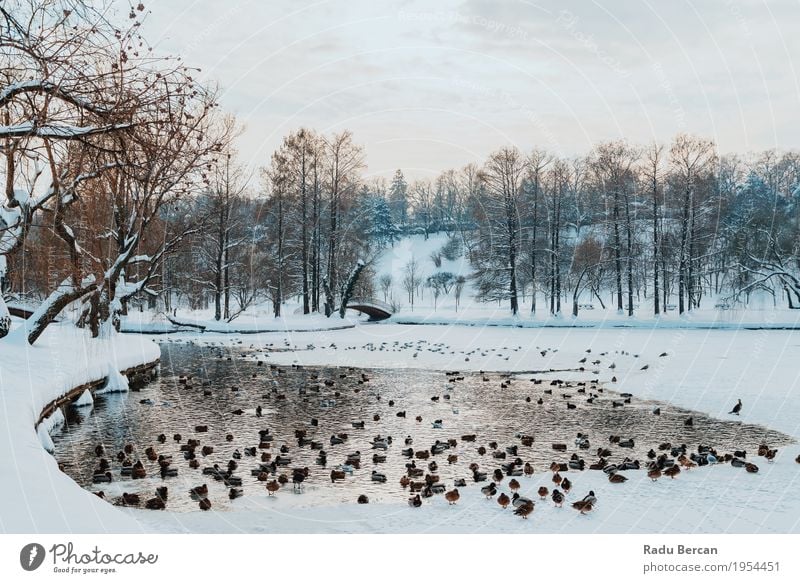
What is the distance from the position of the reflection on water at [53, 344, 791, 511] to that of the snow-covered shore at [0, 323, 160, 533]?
111cm

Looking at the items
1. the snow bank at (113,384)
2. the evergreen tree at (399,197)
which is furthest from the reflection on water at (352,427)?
the evergreen tree at (399,197)

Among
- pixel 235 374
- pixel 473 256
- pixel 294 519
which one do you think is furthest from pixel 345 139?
pixel 294 519

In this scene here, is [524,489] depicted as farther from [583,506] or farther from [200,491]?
[200,491]

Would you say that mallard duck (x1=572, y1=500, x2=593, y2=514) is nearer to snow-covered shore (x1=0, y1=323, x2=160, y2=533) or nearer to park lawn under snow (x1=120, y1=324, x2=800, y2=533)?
park lawn under snow (x1=120, y1=324, x2=800, y2=533)

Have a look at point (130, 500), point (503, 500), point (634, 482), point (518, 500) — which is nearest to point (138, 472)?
point (130, 500)

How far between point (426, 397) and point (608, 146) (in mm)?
43391

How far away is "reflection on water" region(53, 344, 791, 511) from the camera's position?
10.2 metres

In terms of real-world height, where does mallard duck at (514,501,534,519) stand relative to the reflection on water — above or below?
above

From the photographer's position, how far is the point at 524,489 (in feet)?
30.4

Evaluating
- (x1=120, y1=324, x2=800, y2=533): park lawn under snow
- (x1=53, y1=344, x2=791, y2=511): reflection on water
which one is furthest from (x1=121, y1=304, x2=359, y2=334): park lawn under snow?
(x1=53, y1=344, x2=791, y2=511): reflection on water

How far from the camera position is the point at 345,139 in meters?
52.2

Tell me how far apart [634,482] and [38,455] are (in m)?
8.39

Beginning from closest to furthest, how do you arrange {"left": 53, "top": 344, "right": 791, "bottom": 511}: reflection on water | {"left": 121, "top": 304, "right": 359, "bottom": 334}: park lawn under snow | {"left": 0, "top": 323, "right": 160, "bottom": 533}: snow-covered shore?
{"left": 0, "top": 323, "right": 160, "bottom": 533}: snow-covered shore, {"left": 53, "top": 344, "right": 791, "bottom": 511}: reflection on water, {"left": 121, "top": 304, "right": 359, "bottom": 334}: park lawn under snow

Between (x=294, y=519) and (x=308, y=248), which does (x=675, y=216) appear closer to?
(x=308, y=248)
